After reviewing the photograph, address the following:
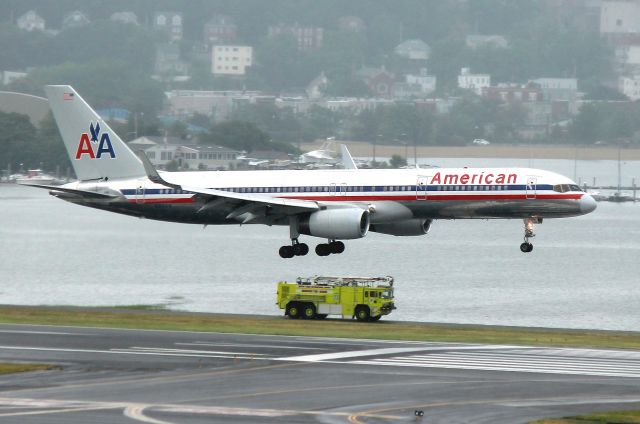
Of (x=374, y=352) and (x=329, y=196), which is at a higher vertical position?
(x=329, y=196)

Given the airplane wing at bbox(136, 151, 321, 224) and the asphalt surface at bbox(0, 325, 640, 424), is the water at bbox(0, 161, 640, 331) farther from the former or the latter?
the asphalt surface at bbox(0, 325, 640, 424)

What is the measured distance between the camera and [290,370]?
2549 inches

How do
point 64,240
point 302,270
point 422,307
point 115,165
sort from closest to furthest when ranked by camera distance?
point 115,165
point 422,307
point 302,270
point 64,240

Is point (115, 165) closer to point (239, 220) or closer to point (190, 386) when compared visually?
point (239, 220)

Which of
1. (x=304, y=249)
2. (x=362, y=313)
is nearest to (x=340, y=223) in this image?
(x=304, y=249)

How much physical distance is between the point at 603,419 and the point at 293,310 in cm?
5129

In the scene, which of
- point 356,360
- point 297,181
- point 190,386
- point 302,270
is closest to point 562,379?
point 356,360

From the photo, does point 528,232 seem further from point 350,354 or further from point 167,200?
point 167,200

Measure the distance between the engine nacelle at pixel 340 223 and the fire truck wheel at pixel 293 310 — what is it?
16.5 m

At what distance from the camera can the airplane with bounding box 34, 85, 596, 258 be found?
85.7 meters

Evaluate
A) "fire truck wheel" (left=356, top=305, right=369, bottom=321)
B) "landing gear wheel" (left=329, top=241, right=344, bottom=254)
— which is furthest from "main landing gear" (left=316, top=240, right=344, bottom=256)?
"fire truck wheel" (left=356, top=305, right=369, bottom=321)

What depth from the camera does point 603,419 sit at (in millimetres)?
53875

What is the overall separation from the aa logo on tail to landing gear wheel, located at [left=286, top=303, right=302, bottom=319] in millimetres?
16800

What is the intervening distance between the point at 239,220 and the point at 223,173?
12.2 feet
